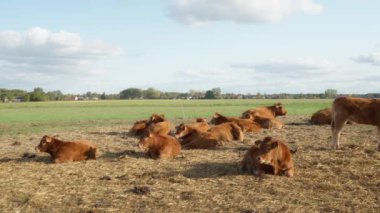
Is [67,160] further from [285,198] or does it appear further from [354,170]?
[354,170]

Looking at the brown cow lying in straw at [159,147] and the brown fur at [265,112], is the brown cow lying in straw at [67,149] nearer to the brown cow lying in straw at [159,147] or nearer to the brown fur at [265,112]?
the brown cow lying in straw at [159,147]

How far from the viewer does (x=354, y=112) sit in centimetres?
1359

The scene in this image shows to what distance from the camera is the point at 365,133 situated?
1711 centimetres

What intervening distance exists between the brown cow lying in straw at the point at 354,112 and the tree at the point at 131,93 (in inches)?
4567

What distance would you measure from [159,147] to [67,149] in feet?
7.81

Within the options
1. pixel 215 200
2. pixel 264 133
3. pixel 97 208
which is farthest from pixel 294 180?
pixel 264 133

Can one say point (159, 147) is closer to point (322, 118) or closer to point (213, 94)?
point (322, 118)

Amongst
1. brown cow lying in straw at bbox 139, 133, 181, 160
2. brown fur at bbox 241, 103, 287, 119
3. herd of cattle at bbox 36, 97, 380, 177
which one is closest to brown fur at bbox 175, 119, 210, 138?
herd of cattle at bbox 36, 97, 380, 177

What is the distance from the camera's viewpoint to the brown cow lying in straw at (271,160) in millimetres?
9828

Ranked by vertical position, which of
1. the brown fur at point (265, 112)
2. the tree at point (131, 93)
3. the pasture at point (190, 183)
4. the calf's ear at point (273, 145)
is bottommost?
the pasture at point (190, 183)

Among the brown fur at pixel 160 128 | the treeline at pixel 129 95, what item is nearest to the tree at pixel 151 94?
the treeline at pixel 129 95

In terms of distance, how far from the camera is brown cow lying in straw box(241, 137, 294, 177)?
983cm

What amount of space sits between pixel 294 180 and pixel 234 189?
56.5 inches

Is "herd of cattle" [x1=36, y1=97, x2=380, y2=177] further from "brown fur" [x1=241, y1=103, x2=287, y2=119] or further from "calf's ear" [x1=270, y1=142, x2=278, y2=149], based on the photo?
"brown fur" [x1=241, y1=103, x2=287, y2=119]
